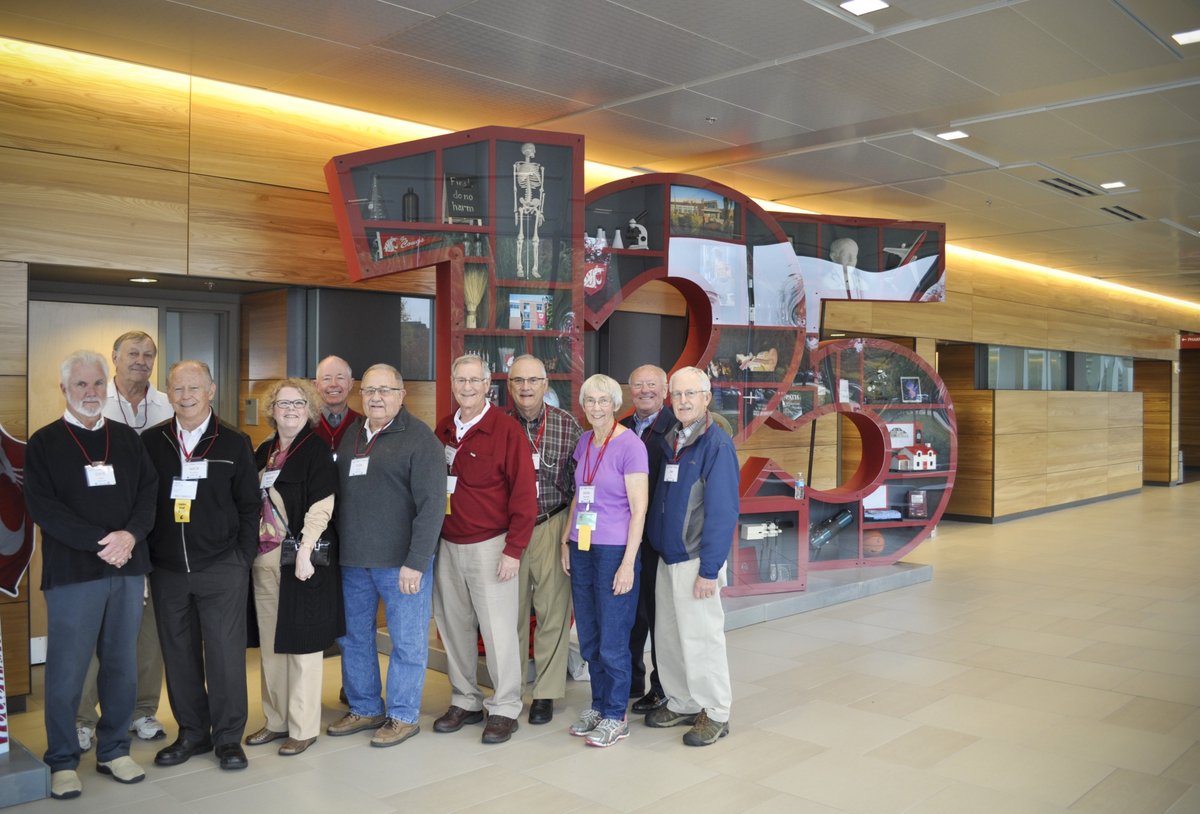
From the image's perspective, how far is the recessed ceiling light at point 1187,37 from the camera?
4.83 metres

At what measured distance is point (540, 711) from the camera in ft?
14.9

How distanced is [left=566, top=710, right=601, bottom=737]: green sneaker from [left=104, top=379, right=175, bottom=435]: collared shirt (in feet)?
7.55

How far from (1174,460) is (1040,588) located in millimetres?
11800

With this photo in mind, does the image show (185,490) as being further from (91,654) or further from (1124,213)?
(1124,213)

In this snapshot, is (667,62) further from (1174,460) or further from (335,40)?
(1174,460)

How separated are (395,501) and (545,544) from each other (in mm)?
782

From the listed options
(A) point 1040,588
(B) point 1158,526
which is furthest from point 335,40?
(B) point 1158,526

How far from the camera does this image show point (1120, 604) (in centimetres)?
734

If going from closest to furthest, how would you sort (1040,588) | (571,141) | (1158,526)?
1. (571,141)
2. (1040,588)
3. (1158,526)

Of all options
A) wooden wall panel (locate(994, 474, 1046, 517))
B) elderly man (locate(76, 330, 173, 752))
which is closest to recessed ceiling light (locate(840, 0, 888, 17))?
elderly man (locate(76, 330, 173, 752))

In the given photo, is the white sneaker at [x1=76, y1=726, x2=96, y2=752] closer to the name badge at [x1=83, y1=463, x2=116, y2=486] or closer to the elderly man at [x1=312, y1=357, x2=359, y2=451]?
the name badge at [x1=83, y1=463, x2=116, y2=486]

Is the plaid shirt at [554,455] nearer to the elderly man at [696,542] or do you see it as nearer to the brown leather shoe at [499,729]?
the elderly man at [696,542]

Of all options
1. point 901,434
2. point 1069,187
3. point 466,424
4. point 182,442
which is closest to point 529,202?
point 466,424

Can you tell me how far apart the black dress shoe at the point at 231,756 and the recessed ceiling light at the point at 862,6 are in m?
4.19
